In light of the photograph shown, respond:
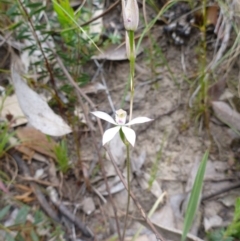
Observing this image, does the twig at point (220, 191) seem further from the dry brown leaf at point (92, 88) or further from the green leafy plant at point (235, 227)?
the dry brown leaf at point (92, 88)

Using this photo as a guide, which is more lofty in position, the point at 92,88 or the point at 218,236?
the point at 92,88

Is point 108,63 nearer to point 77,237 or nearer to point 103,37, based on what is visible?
point 103,37

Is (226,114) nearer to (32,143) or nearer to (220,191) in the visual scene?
(220,191)

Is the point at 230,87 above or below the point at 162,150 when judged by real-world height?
above

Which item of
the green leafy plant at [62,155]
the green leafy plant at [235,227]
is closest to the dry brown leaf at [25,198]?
the green leafy plant at [62,155]

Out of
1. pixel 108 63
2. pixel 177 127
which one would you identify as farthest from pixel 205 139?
pixel 108 63

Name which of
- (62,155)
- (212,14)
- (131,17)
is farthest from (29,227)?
(212,14)
